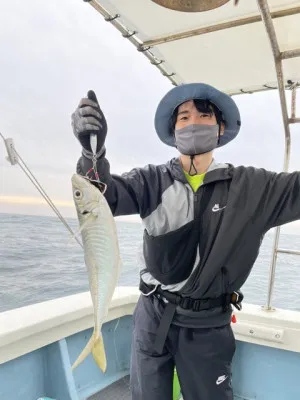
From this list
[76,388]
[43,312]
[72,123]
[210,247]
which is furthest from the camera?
[76,388]

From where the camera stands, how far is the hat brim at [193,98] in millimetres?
1977

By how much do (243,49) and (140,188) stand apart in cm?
117

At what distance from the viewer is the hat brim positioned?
77.8 inches

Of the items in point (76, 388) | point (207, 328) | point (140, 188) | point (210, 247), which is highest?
point (140, 188)

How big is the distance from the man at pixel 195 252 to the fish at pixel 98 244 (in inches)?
20.0

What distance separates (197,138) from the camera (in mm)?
1928

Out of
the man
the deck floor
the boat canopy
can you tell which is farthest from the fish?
the deck floor

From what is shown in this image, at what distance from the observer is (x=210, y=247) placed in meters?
1.79

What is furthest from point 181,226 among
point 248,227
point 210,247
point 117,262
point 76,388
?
point 76,388

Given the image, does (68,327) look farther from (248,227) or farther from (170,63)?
(170,63)

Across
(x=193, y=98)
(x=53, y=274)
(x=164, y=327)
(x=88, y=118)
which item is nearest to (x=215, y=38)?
(x=193, y=98)

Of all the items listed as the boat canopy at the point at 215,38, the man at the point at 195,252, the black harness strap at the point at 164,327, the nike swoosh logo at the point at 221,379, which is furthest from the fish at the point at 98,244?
the boat canopy at the point at 215,38

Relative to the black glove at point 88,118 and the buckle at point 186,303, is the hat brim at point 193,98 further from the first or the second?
the buckle at point 186,303

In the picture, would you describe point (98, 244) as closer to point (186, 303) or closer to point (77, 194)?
point (77, 194)
